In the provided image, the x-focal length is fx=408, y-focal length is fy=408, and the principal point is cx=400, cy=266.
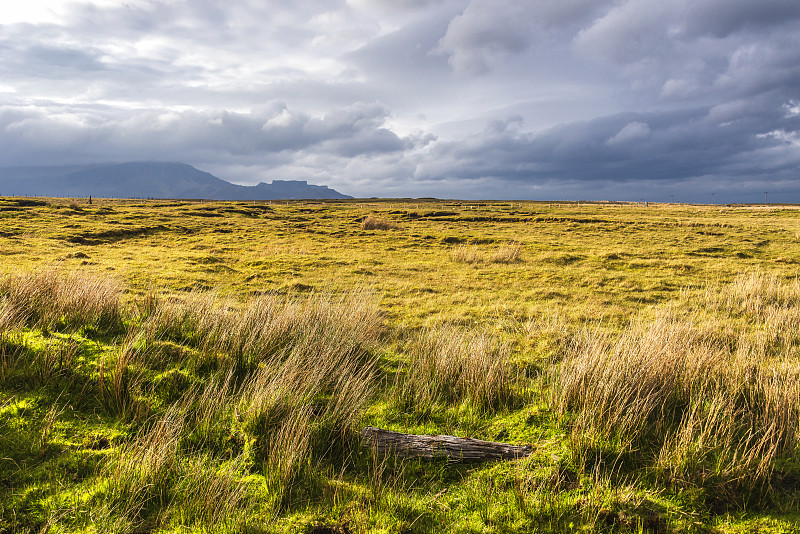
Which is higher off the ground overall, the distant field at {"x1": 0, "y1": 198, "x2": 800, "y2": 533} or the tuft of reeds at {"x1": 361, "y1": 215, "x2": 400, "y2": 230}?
the tuft of reeds at {"x1": 361, "y1": 215, "x2": 400, "y2": 230}

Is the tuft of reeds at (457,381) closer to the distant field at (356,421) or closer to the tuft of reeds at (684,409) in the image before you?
the distant field at (356,421)

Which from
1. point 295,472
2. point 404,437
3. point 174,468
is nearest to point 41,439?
point 174,468

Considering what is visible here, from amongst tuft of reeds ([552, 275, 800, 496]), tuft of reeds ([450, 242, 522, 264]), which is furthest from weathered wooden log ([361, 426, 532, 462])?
tuft of reeds ([450, 242, 522, 264])

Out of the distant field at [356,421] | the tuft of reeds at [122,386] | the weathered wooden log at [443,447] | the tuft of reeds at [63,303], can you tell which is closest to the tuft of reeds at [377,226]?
the distant field at [356,421]

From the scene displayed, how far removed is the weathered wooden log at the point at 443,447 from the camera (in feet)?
17.6

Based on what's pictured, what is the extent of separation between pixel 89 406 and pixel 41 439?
3.17 ft

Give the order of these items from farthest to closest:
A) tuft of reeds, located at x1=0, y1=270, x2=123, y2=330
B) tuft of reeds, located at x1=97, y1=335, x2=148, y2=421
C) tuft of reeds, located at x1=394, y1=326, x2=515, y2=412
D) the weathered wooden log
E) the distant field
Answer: tuft of reeds, located at x1=0, y1=270, x2=123, y2=330
tuft of reeds, located at x1=394, y1=326, x2=515, y2=412
tuft of reeds, located at x1=97, y1=335, x2=148, y2=421
the weathered wooden log
the distant field

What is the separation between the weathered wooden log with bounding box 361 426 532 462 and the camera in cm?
537

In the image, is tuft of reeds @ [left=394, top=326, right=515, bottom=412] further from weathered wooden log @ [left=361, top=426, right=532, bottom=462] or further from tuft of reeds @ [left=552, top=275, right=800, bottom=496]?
weathered wooden log @ [left=361, top=426, right=532, bottom=462]

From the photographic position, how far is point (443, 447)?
545cm

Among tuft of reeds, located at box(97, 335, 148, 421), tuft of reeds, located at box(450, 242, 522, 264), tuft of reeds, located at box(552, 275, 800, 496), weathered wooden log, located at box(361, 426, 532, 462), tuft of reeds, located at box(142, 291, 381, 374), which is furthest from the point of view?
tuft of reeds, located at box(450, 242, 522, 264)

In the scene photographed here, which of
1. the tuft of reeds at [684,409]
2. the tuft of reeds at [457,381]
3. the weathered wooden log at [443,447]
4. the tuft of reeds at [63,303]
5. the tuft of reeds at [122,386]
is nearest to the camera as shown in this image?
the tuft of reeds at [684,409]

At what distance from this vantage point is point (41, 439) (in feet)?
16.6

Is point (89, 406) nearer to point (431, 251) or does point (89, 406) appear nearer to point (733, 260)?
point (431, 251)
